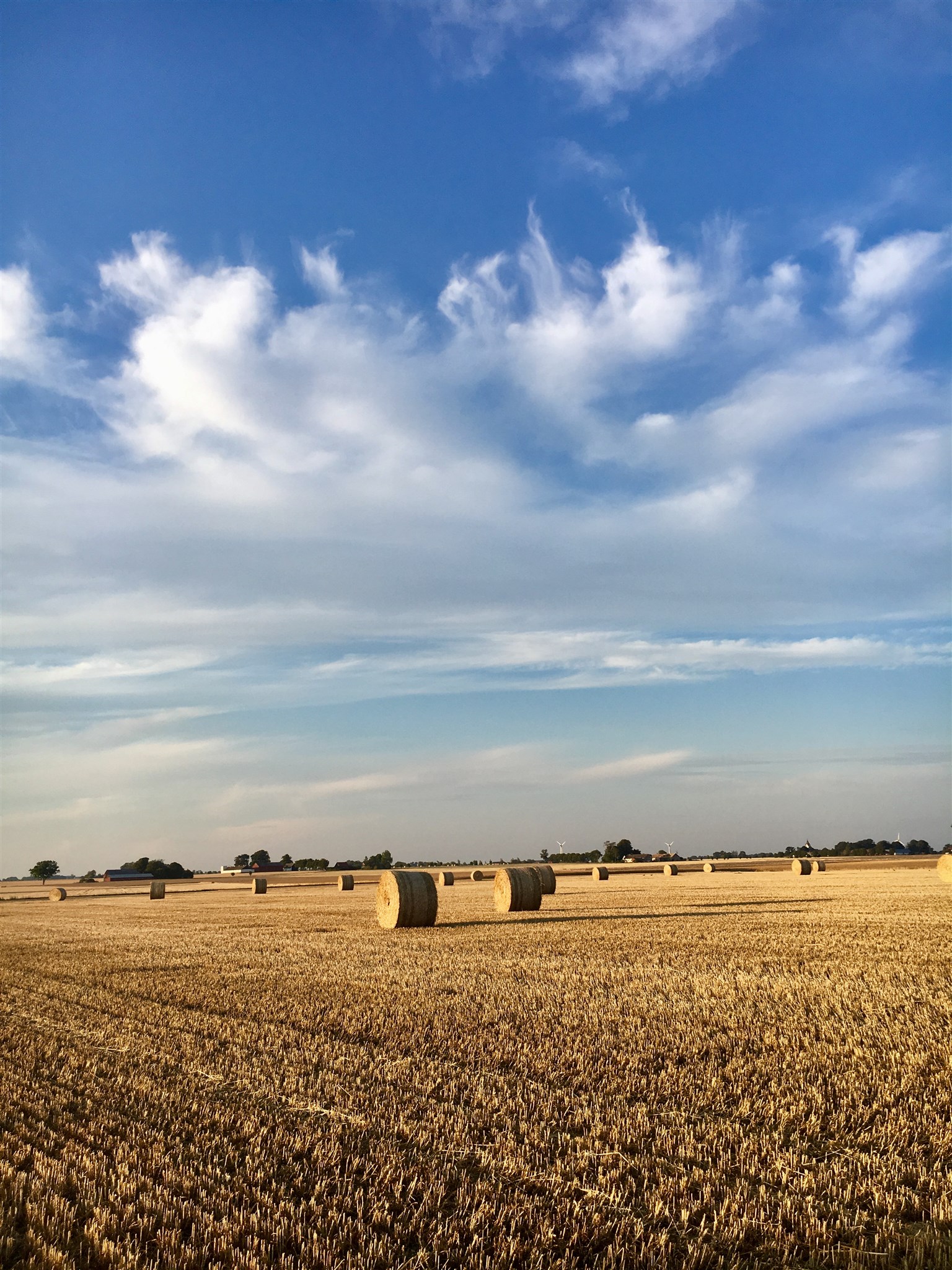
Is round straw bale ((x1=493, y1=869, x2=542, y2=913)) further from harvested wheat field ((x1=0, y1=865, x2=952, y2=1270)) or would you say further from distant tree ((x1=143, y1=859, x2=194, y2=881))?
distant tree ((x1=143, y1=859, x2=194, y2=881))

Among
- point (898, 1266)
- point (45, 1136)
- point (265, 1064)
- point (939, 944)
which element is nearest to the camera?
point (898, 1266)

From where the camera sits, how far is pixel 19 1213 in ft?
15.1

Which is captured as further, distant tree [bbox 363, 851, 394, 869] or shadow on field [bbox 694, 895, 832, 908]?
distant tree [bbox 363, 851, 394, 869]

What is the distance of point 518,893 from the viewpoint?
25484 mm

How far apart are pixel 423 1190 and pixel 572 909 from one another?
67.9 feet

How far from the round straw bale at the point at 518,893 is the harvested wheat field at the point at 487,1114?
12.7 metres

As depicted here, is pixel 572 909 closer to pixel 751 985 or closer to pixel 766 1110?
pixel 751 985

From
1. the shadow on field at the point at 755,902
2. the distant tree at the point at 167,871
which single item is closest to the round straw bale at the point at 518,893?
the shadow on field at the point at 755,902

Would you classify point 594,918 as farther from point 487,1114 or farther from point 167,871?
point 167,871

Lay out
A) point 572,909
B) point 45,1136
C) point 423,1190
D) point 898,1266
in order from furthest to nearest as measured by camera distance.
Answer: point 572,909
point 45,1136
point 423,1190
point 898,1266

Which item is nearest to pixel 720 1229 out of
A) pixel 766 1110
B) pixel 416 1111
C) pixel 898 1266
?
pixel 898 1266

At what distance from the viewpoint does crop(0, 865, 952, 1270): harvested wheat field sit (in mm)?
4254

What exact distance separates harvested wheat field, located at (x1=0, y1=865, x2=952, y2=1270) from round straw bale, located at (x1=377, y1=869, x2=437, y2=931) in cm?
750

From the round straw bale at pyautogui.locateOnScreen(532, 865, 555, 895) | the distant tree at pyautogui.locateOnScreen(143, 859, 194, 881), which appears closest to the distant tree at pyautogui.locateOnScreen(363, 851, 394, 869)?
the distant tree at pyautogui.locateOnScreen(143, 859, 194, 881)
